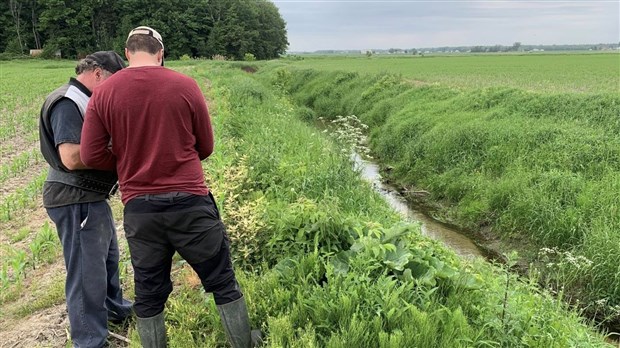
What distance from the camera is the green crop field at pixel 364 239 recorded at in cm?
306

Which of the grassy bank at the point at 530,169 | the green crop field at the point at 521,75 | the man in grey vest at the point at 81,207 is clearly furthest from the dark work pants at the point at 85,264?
the green crop field at the point at 521,75

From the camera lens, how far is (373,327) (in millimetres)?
2879

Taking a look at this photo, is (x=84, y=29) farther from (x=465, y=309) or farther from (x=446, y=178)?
(x=465, y=309)

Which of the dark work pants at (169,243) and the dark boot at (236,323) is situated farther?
the dark boot at (236,323)

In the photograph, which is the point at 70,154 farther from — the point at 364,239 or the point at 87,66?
the point at 364,239

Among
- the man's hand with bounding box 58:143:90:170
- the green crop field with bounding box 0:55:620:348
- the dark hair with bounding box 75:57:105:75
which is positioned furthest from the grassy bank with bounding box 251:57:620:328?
the dark hair with bounding box 75:57:105:75

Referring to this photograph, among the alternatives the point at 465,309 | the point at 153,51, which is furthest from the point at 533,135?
the point at 153,51

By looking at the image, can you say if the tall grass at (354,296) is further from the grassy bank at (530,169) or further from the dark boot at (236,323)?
the grassy bank at (530,169)

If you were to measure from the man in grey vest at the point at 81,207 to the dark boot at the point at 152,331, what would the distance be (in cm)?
50

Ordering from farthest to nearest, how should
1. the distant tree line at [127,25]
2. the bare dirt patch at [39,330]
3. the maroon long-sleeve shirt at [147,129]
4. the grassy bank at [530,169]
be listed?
the distant tree line at [127,25], the grassy bank at [530,169], the bare dirt patch at [39,330], the maroon long-sleeve shirt at [147,129]

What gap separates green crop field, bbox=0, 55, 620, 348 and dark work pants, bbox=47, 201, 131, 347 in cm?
30

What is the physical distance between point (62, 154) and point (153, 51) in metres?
0.95

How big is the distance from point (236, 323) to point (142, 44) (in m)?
1.79

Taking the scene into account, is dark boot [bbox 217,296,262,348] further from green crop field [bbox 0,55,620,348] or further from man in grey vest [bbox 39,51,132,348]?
man in grey vest [bbox 39,51,132,348]
